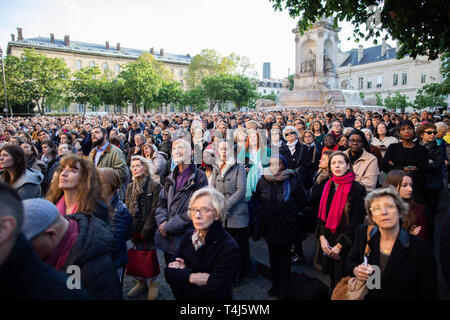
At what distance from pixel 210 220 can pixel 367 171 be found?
2894 millimetres

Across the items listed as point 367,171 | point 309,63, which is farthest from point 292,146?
point 309,63

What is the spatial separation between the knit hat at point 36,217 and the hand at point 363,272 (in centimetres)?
224

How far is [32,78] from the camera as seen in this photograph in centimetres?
4409

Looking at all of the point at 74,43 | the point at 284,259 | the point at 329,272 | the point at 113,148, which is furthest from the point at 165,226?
the point at 74,43

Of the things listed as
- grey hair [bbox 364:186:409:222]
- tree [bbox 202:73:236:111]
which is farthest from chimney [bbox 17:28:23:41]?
grey hair [bbox 364:186:409:222]

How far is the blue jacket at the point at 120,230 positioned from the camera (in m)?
3.01

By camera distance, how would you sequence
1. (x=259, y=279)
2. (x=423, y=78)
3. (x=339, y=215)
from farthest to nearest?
(x=423, y=78) → (x=259, y=279) → (x=339, y=215)

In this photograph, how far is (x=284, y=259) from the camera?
3.84 meters

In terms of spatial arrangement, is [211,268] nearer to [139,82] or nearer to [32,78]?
[139,82]

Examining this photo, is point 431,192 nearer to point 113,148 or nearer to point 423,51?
point 423,51

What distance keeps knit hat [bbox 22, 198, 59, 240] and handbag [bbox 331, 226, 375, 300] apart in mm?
2221

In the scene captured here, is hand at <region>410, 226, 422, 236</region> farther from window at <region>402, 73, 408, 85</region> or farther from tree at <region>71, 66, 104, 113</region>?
window at <region>402, 73, 408, 85</region>

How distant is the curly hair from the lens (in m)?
2.50

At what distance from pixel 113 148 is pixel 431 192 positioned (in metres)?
6.00
